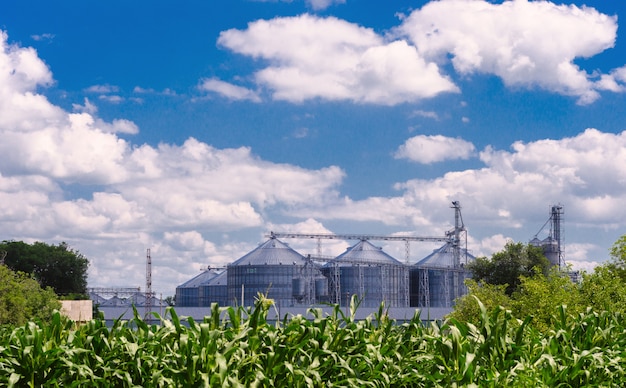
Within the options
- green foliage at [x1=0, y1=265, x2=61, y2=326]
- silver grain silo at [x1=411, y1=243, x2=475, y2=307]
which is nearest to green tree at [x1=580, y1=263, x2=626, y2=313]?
green foliage at [x1=0, y1=265, x2=61, y2=326]

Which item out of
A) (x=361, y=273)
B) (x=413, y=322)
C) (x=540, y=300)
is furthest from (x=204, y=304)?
(x=413, y=322)

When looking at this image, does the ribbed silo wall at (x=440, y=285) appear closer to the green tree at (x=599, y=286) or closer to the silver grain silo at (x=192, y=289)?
the silver grain silo at (x=192, y=289)

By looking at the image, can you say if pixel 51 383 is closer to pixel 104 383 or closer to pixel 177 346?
pixel 104 383

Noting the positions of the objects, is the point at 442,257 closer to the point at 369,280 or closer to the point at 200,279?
the point at 369,280

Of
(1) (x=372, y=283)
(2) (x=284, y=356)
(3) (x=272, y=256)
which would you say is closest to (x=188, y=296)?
(3) (x=272, y=256)

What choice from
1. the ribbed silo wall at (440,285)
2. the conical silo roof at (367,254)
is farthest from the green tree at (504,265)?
the conical silo roof at (367,254)

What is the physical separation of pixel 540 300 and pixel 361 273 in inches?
2634

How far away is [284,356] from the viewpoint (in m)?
7.37

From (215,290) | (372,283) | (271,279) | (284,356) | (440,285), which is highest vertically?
(271,279)

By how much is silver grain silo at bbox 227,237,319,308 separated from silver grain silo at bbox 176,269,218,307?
16634mm

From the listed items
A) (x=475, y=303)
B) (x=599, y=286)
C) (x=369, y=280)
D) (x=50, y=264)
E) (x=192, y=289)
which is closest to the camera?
(x=599, y=286)

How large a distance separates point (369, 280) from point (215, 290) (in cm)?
2337

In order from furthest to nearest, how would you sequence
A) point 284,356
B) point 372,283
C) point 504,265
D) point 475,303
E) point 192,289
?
point 192,289, point 372,283, point 504,265, point 475,303, point 284,356

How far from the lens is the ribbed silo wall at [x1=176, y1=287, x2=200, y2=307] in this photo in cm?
12219
